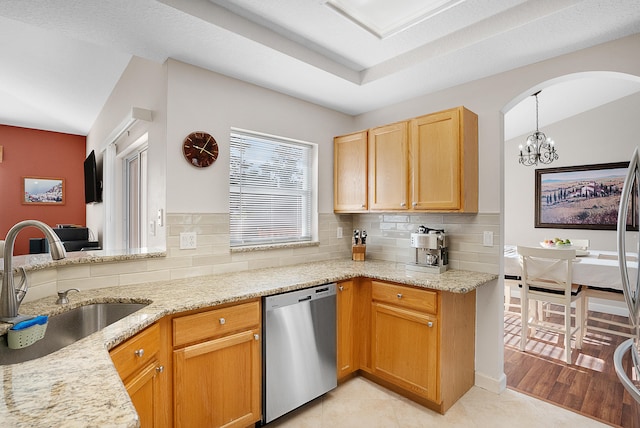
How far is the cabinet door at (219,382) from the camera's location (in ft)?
5.44

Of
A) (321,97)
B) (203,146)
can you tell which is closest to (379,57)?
(321,97)

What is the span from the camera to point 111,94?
3932 mm

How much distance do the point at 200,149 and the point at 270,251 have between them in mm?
987

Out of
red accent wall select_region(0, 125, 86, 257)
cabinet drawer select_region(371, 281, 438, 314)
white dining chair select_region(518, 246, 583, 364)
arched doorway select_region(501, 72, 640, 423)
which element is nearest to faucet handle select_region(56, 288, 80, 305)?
cabinet drawer select_region(371, 281, 438, 314)

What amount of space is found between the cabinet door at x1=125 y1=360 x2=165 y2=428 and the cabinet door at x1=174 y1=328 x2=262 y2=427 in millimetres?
99

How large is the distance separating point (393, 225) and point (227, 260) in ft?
5.06

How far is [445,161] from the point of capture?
2.38 metres

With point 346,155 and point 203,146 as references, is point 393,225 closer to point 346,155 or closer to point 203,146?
point 346,155

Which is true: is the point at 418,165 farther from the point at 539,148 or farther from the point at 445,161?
the point at 539,148

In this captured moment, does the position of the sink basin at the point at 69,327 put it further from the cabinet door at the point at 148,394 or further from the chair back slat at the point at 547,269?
the chair back slat at the point at 547,269

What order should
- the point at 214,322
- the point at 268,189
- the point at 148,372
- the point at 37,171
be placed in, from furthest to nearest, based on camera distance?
the point at 37,171
the point at 268,189
the point at 214,322
the point at 148,372

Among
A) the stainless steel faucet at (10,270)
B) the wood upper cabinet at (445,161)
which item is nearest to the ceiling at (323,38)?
the wood upper cabinet at (445,161)

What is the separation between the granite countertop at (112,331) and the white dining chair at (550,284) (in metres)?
1.18

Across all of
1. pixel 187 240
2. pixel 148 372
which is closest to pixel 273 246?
pixel 187 240
